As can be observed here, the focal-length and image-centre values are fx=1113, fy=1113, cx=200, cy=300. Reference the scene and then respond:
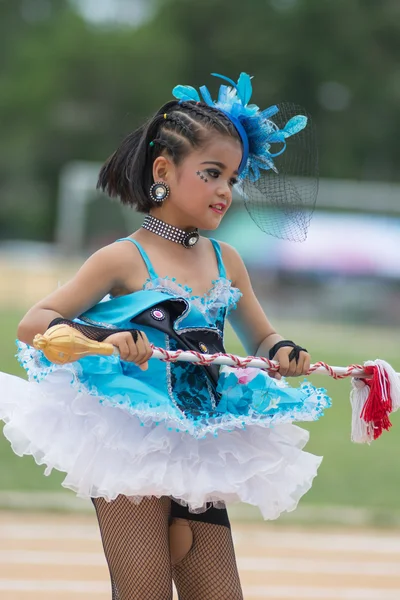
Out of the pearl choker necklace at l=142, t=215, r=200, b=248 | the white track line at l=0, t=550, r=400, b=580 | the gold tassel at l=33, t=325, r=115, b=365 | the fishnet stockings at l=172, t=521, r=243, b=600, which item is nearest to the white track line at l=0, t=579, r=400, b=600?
the white track line at l=0, t=550, r=400, b=580

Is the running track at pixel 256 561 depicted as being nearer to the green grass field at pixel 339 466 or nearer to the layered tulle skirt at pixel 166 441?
the green grass field at pixel 339 466

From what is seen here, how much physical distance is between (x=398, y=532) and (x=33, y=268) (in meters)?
19.0

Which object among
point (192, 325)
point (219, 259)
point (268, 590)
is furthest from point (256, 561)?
point (192, 325)

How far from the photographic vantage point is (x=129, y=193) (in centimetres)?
353

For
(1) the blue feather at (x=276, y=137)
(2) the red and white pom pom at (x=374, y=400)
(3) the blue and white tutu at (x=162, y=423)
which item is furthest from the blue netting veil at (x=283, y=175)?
(2) the red and white pom pom at (x=374, y=400)

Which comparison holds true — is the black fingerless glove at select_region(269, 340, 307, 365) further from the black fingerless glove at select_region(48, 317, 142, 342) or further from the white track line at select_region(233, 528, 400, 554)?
the white track line at select_region(233, 528, 400, 554)

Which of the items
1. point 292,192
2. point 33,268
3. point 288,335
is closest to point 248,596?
point 292,192

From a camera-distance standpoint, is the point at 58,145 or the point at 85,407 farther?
the point at 58,145

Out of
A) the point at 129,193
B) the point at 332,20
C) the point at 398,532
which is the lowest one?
the point at 398,532

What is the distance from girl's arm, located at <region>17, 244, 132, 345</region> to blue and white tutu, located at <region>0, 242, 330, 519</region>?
0.23 feet

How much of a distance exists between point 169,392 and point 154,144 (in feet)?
2.61

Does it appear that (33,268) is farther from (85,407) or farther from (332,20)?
(85,407)

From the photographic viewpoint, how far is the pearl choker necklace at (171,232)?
3.45m

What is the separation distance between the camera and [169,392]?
10.6ft
